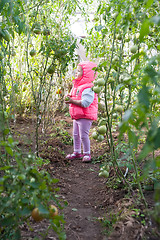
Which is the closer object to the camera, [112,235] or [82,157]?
[112,235]

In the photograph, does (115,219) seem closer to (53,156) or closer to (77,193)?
(77,193)

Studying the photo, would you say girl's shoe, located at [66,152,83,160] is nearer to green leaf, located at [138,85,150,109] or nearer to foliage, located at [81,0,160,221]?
foliage, located at [81,0,160,221]

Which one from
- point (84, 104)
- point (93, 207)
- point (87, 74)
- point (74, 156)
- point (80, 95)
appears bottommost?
point (93, 207)

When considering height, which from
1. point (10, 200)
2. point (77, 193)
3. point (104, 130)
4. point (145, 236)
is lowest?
point (77, 193)

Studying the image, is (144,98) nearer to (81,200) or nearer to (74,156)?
(81,200)

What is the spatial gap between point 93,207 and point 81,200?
18 centimetres

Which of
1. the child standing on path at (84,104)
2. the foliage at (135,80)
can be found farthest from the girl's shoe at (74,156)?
the foliage at (135,80)

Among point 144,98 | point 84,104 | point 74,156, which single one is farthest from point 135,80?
point 74,156

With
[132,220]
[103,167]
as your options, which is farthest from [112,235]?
[103,167]

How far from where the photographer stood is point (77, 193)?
2322 millimetres

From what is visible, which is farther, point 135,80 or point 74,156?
point 74,156

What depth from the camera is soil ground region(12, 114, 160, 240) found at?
140 cm

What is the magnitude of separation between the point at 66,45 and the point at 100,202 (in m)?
1.66

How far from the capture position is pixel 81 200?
7.12ft
